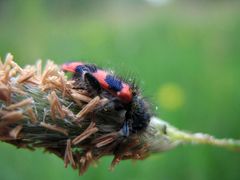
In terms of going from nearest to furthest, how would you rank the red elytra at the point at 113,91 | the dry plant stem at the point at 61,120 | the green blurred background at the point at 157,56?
the dry plant stem at the point at 61,120 < the red elytra at the point at 113,91 < the green blurred background at the point at 157,56

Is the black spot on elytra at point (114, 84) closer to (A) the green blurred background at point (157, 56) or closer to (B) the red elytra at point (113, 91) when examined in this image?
(B) the red elytra at point (113, 91)

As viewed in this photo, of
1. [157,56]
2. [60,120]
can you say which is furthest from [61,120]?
[157,56]

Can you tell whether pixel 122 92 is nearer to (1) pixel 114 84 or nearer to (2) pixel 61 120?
(1) pixel 114 84

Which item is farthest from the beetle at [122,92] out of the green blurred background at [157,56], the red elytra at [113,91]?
the green blurred background at [157,56]

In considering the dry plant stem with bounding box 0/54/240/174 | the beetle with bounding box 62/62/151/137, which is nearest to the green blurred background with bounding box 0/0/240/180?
the beetle with bounding box 62/62/151/137

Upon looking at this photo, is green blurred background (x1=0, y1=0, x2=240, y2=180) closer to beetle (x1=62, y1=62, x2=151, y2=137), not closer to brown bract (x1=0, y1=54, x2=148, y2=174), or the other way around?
beetle (x1=62, y1=62, x2=151, y2=137)
